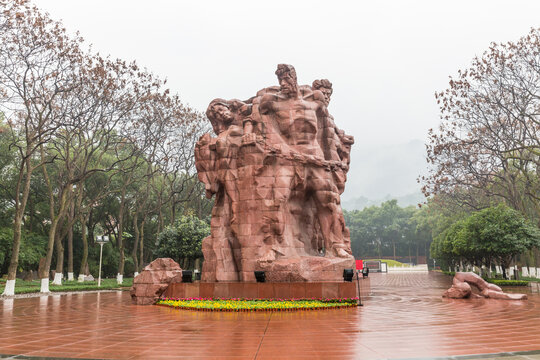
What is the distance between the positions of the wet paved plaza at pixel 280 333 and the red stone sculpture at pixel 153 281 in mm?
2038

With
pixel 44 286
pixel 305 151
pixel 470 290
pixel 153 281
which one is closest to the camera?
pixel 153 281

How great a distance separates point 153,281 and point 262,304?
394 centimetres

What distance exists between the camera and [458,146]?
2519 centimetres

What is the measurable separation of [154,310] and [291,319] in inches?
158

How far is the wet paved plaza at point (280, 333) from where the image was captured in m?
5.48

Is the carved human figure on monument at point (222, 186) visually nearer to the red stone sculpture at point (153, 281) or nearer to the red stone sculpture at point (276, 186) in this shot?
the red stone sculpture at point (276, 186)

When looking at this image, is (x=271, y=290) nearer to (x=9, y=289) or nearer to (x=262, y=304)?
(x=262, y=304)

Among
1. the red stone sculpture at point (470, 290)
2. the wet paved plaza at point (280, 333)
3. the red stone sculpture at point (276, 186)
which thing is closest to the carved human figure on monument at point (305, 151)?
the red stone sculpture at point (276, 186)

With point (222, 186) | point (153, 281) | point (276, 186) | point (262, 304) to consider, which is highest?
point (222, 186)

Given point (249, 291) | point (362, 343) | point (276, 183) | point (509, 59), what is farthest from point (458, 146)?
point (362, 343)

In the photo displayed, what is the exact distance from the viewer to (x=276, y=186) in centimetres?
1309

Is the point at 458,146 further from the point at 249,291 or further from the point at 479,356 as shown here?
the point at 479,356

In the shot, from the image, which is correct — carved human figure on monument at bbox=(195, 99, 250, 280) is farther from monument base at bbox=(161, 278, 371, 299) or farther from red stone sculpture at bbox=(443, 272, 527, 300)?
red stone sculpture at bbox=(443, 272, 527, 300)

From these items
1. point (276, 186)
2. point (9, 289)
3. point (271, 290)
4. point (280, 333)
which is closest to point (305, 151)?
point (276, 186)
